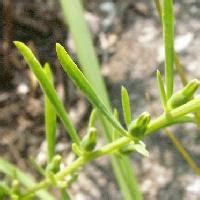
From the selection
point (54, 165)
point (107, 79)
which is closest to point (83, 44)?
point (54, 165)

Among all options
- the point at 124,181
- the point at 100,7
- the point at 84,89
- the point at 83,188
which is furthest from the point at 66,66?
the point at 100,7

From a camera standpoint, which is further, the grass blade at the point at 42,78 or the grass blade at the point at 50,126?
the grass blade at the point at 50,126

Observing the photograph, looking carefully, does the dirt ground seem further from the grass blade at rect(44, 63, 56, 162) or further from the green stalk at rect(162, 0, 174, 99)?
the green stalk at rect(162, 0, 174, 99)

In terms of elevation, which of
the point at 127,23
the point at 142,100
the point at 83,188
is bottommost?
the point at 83,188

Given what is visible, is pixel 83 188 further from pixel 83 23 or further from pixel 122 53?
pixel 83 23

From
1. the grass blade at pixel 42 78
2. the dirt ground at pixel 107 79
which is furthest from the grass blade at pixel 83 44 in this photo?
the dirt ground at pixel 107 79

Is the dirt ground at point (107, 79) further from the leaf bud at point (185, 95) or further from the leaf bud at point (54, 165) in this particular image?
the leaf bud at point (185, 95)

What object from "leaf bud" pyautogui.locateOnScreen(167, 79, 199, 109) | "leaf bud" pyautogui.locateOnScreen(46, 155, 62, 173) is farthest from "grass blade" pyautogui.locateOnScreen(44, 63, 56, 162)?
"leaf bud" pyautogui.locateOnScreen(167, 79, 199, 109)
